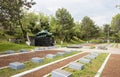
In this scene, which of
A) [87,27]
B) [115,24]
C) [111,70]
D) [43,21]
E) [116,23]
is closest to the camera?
[111,70]

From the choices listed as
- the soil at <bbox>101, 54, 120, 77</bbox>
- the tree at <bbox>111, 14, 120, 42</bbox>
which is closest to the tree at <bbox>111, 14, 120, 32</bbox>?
the tree at <bbox>111, 14, 120, 42</bbox>

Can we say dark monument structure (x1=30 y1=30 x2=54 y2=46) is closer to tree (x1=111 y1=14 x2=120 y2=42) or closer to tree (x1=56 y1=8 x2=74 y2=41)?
tree (x1=56 y1=8 x2=74 y2=41)

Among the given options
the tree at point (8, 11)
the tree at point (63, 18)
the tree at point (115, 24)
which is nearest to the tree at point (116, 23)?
the tree at point (115, 24)

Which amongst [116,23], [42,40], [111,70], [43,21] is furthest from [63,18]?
[116,23]

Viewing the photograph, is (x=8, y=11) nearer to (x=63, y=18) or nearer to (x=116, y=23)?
(x=63, y=18)

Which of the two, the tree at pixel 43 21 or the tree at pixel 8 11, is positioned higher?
the tree at pixel 43 21

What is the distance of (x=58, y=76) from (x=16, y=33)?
3629 cm

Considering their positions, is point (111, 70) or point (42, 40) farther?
point (42, 40)

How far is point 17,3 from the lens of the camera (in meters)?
23.8

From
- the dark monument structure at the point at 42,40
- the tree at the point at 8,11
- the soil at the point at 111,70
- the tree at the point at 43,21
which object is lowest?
the soil at the point at 111,70

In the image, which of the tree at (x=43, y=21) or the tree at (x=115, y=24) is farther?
→ the tree at (x=115, y=24)

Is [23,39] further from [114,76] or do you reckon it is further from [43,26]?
[114,76]

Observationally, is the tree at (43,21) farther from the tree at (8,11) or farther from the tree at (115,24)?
the tree at (115,24)

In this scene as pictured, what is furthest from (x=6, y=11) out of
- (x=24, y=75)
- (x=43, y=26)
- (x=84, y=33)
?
(x=84, y=33)
